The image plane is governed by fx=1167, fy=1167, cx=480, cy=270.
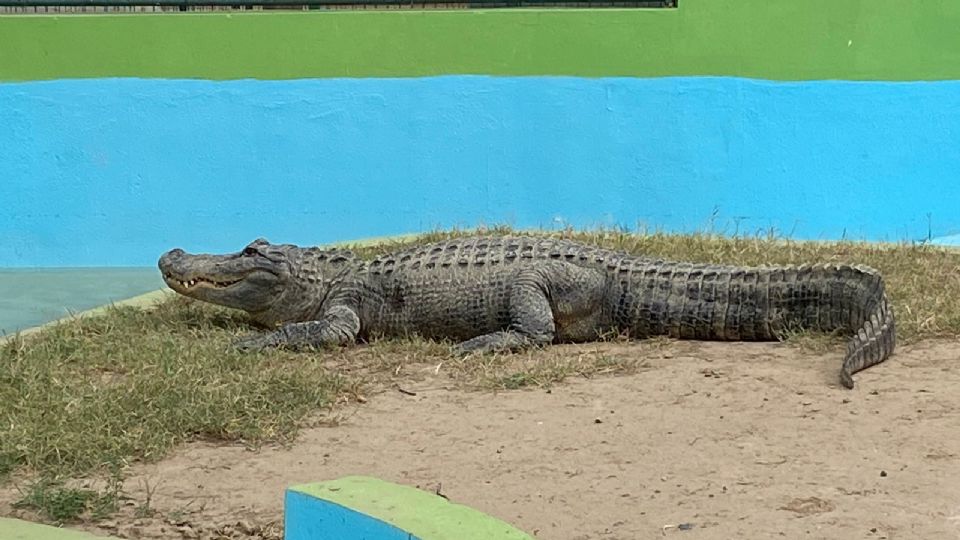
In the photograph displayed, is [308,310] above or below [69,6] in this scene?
below

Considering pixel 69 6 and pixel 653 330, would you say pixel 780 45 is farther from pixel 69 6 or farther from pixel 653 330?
pixel 69 6

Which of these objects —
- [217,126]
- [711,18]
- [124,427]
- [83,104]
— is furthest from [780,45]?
[124,427]

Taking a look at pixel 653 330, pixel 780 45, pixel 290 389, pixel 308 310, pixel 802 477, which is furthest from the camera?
pixel 780 45

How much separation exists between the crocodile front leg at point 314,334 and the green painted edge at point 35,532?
6.53 ft

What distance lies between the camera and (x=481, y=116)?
791 cm

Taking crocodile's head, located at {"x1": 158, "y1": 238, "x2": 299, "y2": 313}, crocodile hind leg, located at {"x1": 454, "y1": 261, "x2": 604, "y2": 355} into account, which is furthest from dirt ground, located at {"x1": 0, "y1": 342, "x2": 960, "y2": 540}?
crocodile's head, located at {"x1": 158, "y1": 238, "x2": 299, "y2": 313}

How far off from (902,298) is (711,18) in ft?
9.92

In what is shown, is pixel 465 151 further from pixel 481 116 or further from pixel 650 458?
pixel 650 458

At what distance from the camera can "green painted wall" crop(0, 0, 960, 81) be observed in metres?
7.89

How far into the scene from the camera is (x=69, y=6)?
8.17 meters

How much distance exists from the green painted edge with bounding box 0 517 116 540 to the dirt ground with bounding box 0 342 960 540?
0.56 ft

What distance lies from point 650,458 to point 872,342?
4.35 ft

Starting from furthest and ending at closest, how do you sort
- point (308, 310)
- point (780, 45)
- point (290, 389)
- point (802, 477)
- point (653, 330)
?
point (780, 45)
point (308, 310)
point (653, 330)
point (290, 389)
point (802, 477)

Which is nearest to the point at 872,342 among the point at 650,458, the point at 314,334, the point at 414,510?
the point at 650,458
